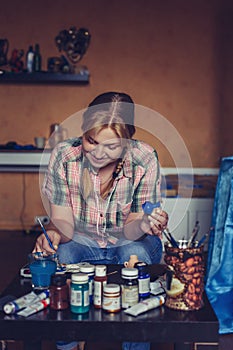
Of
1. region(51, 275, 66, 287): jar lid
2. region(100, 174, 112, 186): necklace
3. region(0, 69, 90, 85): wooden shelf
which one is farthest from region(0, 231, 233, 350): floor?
region(0, 69, 90, 85): wooden shelf

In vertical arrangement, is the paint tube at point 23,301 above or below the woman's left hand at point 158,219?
below

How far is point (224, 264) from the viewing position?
6.17ft

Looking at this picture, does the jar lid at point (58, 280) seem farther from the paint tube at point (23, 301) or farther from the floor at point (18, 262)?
the floor at point (18, 262)

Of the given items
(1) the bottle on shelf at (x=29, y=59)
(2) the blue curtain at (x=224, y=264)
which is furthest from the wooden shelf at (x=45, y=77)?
(2) the blue curtain at (x=224, y=264)

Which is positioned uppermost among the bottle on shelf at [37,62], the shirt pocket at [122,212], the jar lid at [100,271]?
the bottle on shelf at [37,62]

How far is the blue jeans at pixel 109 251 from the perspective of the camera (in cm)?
164

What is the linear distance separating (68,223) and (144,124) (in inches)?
120

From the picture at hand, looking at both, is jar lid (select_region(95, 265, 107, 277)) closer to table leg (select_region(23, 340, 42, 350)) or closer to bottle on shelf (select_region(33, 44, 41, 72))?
table leg (select_region(23, 340, 42, 350))

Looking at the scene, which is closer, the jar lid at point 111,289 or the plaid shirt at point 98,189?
the jar lid at point 111,289

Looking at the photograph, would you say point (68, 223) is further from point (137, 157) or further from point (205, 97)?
point (205, 97)

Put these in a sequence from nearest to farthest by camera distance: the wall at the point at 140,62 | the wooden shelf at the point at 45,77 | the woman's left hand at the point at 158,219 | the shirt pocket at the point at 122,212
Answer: the woman's left hand at the point at 158,219, the shirt pocket at the point at 122,212, the wooden shelf at the point at 45,77, the wall at the point at 140,62

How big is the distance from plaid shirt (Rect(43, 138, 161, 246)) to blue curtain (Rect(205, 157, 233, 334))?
0.99 ft

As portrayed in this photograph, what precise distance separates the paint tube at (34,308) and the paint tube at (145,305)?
182 millimetres

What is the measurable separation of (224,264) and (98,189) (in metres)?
0.54
